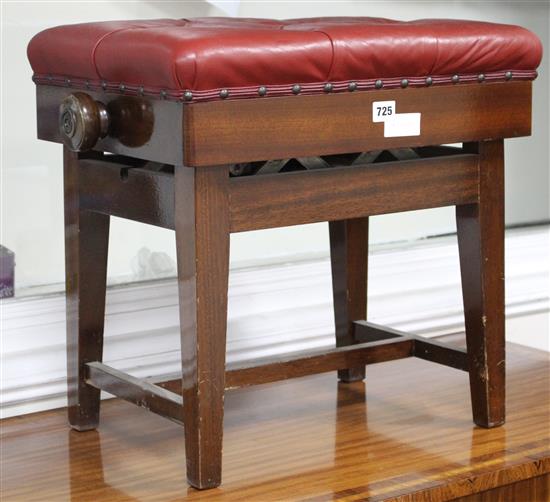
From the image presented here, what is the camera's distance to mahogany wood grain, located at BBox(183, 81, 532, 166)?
1.44 m

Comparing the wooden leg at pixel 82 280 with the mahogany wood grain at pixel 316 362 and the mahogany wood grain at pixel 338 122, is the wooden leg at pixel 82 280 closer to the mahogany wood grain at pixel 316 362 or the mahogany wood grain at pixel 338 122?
the mahogany wood grain at pixel 316 362

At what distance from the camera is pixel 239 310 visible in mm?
2225

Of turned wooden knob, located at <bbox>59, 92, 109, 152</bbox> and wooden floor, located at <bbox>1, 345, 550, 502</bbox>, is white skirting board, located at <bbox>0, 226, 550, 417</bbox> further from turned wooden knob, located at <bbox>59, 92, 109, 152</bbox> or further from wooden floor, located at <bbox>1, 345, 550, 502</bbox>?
turned wooden knob, located at <bbox>59, 92, 109, 152</bbox>

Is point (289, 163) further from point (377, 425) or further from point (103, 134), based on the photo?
point (377, 425)

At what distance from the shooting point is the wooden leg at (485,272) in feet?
5.73

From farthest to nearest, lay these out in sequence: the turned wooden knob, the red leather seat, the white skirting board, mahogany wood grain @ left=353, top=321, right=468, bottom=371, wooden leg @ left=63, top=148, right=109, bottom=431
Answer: the white skirting board → mahogany wood grain @ left=353, top=321, right=468, bottom=371 → wooden leg @ left=63, top=148, right=109, bottom=431 → the turned wooden knob → the red leather seat

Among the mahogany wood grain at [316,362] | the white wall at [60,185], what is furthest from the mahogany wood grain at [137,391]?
the white wall at [60,185]

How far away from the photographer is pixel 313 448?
5.84 feet

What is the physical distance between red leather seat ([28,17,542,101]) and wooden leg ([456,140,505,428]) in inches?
5.8

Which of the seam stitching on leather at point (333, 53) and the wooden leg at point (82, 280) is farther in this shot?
the wooden leg at point (82, 280)

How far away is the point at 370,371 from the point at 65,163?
752mm

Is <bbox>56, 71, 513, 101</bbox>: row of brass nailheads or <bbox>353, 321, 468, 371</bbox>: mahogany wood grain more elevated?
<bbox>56, 71, 513, 101</bbox>: row of brass nailheads

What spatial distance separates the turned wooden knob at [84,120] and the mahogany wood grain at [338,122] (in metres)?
0.17

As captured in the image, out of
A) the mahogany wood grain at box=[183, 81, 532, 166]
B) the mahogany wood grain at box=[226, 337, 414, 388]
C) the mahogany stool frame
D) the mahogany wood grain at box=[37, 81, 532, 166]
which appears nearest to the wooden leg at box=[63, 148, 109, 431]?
the mahogany stool frame
